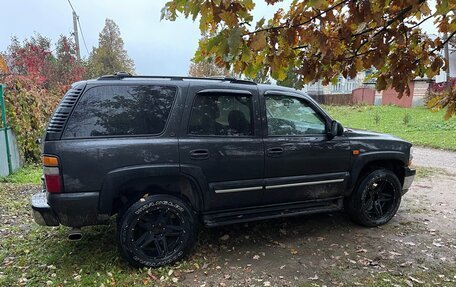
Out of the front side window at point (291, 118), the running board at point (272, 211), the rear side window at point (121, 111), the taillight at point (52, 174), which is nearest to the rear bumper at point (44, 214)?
the taillight at point (52, 174)

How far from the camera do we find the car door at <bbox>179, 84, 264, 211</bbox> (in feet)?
12.7

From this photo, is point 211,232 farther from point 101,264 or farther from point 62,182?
point 62,182

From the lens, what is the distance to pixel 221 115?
4090 millimetres

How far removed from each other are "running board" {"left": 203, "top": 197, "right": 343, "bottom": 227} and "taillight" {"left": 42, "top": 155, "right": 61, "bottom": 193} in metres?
1.54

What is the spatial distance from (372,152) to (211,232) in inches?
91.2

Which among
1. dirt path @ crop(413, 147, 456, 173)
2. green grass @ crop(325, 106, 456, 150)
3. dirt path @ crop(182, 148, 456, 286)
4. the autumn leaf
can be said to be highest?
the autumn leaf

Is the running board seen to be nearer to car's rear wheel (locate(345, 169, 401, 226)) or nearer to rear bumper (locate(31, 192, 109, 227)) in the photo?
car's rear wheel (locate(345, 169, 401, 226))

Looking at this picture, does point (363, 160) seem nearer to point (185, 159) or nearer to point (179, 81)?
point (185, 159)

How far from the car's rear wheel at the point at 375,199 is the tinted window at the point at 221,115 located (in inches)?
69.2

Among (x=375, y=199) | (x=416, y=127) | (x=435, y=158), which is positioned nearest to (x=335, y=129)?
(x=375, y=199)

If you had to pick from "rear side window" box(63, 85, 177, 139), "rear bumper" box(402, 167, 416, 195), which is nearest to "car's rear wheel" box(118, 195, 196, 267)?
"rear side window" box(63, 85, 177, 139)

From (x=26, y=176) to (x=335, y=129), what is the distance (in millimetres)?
6681

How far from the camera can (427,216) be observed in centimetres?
542

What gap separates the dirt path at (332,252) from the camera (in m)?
3.62
